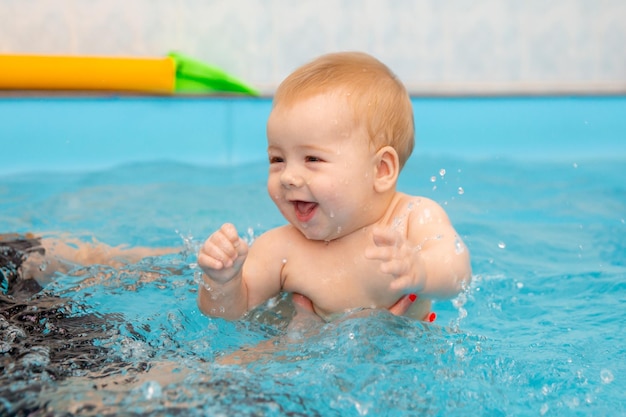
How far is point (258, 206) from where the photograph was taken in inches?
139

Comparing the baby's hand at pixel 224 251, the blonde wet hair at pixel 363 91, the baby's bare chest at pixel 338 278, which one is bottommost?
the baby's bare chest at pixel 338 278

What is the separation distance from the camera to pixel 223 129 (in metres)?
4.61

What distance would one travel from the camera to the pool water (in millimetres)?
1402

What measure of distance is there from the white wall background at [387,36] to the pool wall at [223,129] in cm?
25

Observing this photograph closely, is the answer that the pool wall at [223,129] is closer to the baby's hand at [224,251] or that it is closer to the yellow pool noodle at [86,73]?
the yellow pool noodle at [86,73]

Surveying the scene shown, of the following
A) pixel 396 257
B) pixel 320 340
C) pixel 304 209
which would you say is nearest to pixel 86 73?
pixel 304 209

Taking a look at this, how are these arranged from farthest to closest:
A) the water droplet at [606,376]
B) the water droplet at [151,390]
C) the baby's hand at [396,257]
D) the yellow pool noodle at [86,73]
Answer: the yellow pool noodle at [86,73]
the water droplet at [606,376]
the baby's hand at [396,257]
the water droplet at [151,390]

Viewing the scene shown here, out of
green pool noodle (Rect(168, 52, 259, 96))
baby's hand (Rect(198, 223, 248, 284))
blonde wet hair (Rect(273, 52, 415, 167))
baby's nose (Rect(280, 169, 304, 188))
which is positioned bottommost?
green pool noodle (Rect(168, 52, 259, 96))

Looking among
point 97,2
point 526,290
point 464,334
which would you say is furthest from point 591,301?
point 97,2

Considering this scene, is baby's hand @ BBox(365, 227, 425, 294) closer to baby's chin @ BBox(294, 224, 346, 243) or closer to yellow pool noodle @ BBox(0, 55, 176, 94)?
baby's chin @ BBox(294, 224, 346, 243)

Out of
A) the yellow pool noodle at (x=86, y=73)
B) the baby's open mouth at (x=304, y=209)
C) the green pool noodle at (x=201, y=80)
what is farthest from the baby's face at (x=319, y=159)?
the green pool noodle at (x=201, y=80)

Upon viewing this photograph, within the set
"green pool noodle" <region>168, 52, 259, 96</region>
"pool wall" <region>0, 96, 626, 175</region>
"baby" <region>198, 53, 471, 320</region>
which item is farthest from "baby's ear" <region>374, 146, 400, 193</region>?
"green pool noodle" <region>168, 52, 259, 96</region>

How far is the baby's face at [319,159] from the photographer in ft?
5.76

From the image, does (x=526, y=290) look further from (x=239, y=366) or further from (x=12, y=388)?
(x=12, y=388)
